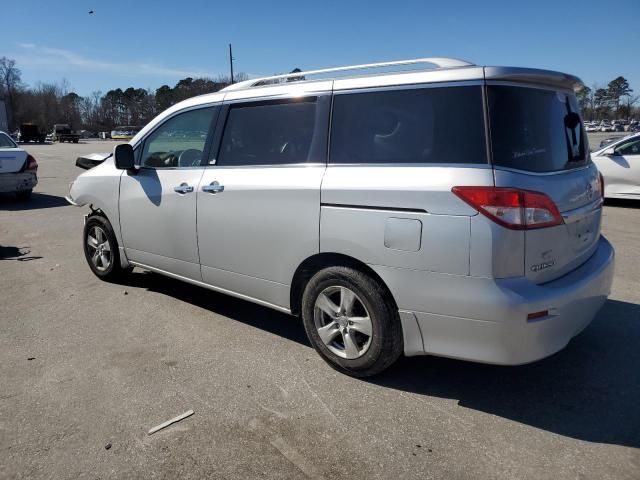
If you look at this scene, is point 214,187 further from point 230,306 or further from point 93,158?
point 93,158

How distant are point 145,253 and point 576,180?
3712mm

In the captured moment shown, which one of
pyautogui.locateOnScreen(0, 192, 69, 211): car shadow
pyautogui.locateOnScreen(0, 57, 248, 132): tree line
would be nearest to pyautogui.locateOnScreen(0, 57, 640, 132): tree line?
pyautogui.locateOnScreen(0, 57, 248, 132): tree line

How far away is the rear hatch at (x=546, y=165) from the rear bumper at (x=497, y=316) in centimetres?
12

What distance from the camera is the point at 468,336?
2.82 m

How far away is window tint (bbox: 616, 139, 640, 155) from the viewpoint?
10.2 m

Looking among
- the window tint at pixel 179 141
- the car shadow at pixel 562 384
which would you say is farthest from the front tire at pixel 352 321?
the window tint at pixel 179 141

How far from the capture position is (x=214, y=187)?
156 inches

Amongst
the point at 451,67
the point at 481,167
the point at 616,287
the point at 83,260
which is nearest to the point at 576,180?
the point at 481,167

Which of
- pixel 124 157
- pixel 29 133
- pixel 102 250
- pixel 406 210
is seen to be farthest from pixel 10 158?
pixel 29 133

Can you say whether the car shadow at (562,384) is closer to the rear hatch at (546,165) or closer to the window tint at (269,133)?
the rear hatch at (546,165)

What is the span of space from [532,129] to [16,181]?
37.7 ft

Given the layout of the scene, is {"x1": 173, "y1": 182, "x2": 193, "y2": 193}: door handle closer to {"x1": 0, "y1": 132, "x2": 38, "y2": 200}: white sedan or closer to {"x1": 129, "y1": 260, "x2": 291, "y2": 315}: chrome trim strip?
{"x1": 129, "y1": 260, "x2": 291, "y2": 315}: chrome trim strip

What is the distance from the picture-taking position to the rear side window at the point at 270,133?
3527 mm

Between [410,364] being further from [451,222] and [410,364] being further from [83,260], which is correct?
[83,260]
